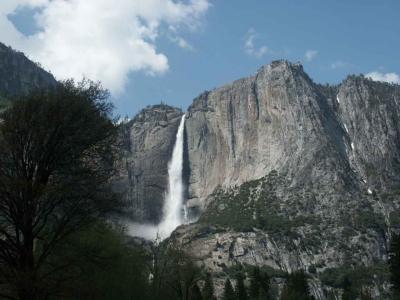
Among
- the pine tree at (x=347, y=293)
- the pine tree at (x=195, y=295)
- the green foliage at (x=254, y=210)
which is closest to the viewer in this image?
the pine tree at (x=195, y=295)

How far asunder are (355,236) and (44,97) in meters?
148

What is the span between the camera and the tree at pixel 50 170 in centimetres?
1819

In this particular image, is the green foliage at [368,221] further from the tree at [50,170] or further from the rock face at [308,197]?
the tree at [50,170]

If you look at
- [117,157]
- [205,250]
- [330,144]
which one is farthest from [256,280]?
[330,144]

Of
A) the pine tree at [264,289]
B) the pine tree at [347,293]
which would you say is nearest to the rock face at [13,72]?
the pine tree at [264,289]

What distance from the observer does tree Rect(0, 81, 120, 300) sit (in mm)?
18188

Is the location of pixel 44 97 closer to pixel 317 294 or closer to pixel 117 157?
pixel 117 157

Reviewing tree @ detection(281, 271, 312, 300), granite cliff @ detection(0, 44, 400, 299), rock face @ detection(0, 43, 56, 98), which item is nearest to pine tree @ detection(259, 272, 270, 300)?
tree @ detection(281, 271, 312, 300)

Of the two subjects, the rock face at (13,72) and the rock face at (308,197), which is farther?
the rock face at (13,72)

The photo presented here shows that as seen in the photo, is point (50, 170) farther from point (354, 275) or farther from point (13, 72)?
point (13, 72)

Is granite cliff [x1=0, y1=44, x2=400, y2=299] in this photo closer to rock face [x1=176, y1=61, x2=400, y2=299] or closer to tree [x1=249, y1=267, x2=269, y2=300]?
rock face [x1=176, y1=61, x2=400, y2=299]

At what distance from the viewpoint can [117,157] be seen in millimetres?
21188

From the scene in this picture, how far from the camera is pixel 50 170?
19.2 m

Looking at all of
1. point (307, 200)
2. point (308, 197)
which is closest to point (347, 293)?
point (307, 200)
